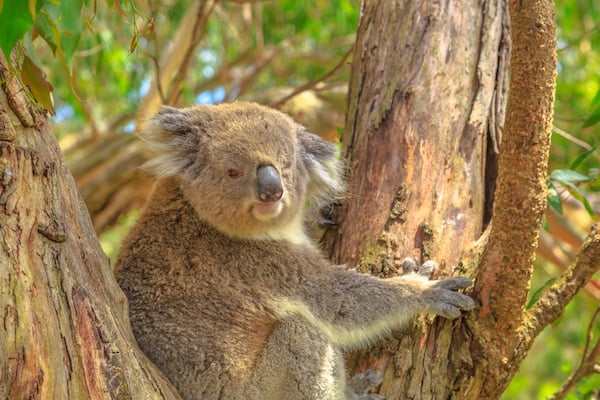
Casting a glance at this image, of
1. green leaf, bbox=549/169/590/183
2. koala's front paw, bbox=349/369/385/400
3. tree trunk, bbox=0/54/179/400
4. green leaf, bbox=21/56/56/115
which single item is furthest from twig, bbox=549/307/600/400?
green leaf, bbox=21/56/56/115

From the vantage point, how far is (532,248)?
2996mm

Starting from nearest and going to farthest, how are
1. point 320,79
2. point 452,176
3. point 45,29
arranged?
point 45,29
point 452,176
point 320,79

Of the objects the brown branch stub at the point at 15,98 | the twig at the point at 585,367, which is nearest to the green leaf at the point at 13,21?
the brown branch stub at the point at 15,98

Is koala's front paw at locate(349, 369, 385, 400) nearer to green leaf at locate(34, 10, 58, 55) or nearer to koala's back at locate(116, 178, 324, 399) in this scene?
koala's back at locate(116, 178, 324, 399)

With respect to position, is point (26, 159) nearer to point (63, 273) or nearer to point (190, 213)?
point (63, 273)

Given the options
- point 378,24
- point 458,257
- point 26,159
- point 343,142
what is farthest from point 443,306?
point 26,159

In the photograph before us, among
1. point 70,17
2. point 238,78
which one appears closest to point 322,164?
point 70,17

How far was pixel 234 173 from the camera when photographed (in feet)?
11.5

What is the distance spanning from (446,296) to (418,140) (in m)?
0.85

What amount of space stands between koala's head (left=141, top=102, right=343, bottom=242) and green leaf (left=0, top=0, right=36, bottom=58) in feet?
6.01

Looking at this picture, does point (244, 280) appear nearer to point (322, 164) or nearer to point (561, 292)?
point (322, 164)

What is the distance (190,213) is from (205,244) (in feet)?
0.62

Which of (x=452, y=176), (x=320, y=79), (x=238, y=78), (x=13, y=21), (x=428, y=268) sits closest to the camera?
(x=13, y=21)

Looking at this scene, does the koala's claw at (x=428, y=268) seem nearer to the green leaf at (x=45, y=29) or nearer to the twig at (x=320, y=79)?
the twig at (x=320, y=79)
